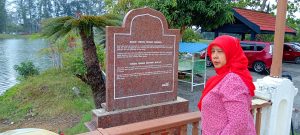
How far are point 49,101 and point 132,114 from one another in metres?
5.88

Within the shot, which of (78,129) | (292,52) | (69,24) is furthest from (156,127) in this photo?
(292,52)

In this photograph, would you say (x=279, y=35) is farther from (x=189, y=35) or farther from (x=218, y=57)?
(x=189, y=35)

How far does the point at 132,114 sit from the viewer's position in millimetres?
2994

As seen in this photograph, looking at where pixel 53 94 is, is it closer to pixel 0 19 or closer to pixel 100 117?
pixel 100 117

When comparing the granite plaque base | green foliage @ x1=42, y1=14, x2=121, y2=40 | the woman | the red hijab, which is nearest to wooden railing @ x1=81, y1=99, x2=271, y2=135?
the woman

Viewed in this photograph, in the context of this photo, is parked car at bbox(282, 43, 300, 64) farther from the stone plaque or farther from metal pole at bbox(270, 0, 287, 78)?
the stone plaque

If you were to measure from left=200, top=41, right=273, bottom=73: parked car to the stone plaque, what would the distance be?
9.73m

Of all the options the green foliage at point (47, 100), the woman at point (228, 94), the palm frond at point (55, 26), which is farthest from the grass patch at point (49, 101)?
the woman at point (228, 94)

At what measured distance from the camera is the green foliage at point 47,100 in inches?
286

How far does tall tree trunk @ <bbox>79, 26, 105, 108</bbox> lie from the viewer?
4273 millimetres

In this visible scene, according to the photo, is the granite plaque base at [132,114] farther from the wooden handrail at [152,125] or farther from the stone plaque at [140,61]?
the wooden handrail at [152,125]

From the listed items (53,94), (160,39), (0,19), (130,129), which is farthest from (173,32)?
(0,19)

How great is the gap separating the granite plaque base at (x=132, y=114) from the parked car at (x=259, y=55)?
9.71 meters

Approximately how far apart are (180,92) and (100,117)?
215 inches
